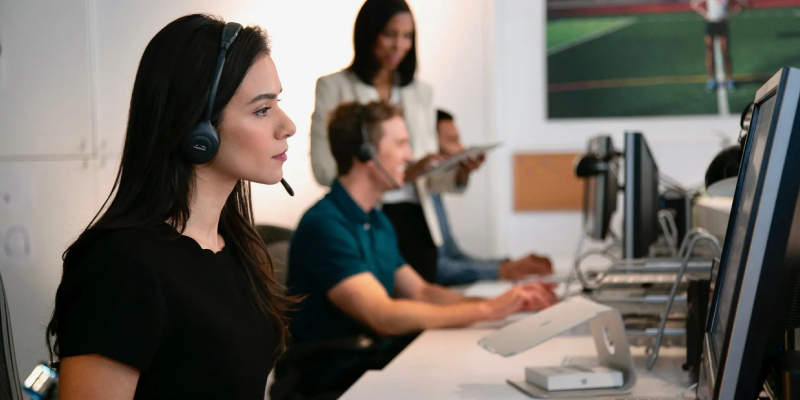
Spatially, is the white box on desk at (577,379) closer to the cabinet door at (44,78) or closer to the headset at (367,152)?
the cabinet door at (44,78)

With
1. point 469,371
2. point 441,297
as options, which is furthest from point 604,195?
point 469,371

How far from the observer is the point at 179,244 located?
3.93 ft

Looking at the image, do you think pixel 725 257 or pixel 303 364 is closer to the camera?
pixel 725 257

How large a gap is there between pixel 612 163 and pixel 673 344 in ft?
3.46

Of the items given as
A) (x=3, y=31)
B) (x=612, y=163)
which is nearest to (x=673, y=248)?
(x=612, y=163)

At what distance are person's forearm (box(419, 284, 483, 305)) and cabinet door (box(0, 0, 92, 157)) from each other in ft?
3.82

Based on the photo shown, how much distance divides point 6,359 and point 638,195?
1.36 metres

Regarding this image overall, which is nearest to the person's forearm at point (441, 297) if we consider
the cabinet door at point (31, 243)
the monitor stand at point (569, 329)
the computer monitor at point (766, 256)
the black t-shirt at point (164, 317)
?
the monitor stand at point (569, 329)

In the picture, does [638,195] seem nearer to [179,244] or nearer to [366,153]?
[366,153]

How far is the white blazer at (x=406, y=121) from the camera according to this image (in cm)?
255

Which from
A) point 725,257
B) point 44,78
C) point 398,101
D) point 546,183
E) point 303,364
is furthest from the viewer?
point 546,183

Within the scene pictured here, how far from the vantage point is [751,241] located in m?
0.78

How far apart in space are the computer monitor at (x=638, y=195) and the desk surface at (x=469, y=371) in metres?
0.25

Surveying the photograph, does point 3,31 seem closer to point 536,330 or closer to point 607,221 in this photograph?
point 536,330
